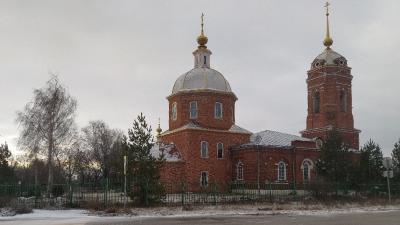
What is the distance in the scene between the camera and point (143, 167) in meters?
23.9

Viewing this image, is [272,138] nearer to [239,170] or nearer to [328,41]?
[239,170]

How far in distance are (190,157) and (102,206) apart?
19315mm

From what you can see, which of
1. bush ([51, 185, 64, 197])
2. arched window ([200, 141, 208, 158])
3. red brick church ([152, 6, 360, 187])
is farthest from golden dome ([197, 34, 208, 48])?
bush ([51, 185, 64, 197])

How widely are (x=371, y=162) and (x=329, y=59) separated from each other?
44.2 feet

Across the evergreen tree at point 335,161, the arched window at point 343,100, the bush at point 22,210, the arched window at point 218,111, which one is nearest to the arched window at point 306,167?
the evergreen tree at point 335,161

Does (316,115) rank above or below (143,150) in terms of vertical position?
above

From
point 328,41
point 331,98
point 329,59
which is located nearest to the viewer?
point 331,98

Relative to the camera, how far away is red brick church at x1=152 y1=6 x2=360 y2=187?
1635 inches

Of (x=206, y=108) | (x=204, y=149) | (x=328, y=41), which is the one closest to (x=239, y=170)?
(x=204, y=149)

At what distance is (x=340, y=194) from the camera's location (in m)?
32.6

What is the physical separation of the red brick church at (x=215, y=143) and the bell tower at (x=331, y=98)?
2.38 meters

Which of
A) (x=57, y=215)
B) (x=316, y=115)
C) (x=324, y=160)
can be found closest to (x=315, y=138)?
(x=316, y=115)

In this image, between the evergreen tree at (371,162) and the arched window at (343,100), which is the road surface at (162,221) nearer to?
the evergreen tree at (371,162)

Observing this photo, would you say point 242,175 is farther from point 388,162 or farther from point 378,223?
point 378,223
